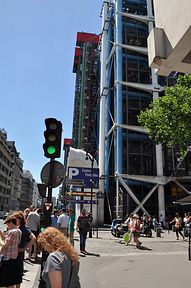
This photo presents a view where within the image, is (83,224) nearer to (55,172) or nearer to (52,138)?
(55,172)

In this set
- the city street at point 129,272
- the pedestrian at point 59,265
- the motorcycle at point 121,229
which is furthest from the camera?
the motorcycle at point 121,229

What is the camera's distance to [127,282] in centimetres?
756

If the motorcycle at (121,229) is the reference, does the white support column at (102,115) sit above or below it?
above

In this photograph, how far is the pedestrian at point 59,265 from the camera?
9.14 feet

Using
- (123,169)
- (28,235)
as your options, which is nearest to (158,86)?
(123,169)

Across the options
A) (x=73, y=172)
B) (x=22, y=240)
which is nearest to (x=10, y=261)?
(x=22, y=240)

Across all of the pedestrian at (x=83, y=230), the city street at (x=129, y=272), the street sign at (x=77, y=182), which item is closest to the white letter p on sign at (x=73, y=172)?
the street sign at (x=77, y=182)

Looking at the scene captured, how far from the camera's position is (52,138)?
6.72 meters

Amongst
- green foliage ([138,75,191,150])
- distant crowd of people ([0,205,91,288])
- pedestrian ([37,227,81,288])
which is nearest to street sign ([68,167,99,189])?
green foliage ([138,75,191,150])

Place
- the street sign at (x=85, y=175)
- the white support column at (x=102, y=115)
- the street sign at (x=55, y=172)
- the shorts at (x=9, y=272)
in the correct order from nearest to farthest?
the shorts at (x=9, y=272)
the street sign at (x=55, y=172)
the street sign at (x=85, y=175)
the white support column at (x=102, y=115)

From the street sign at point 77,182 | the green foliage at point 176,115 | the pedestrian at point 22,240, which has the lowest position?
the pedestrian at point 22,240

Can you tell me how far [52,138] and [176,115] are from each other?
12.9m

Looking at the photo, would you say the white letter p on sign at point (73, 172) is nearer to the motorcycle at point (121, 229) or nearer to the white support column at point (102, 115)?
the motorcycle at point (121, 229)

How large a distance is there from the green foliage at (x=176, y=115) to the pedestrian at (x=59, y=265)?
15500 millimetres
